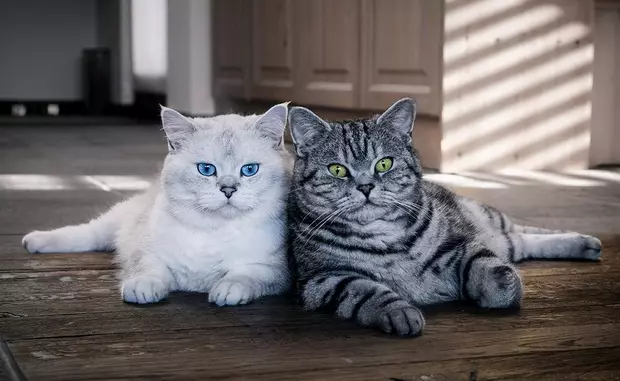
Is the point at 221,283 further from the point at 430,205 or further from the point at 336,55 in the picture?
the point at 336,55

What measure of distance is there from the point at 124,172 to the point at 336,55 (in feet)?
4.11

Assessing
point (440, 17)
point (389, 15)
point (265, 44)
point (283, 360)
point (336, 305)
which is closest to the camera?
point (283, 360)

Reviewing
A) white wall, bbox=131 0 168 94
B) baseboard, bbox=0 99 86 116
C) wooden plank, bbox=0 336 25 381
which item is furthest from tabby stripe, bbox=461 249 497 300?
baseboard, bbox=0 99 86 116

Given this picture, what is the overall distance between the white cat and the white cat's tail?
1.42ft

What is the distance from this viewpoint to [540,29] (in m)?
3.93

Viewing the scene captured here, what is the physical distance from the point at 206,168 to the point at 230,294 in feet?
0.81

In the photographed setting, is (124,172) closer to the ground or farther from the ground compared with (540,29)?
closer to the ground

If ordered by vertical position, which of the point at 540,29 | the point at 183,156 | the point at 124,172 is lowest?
the point at 124,172

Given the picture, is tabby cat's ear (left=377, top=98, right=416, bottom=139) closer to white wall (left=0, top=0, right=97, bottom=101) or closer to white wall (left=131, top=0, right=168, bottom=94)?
white wall (left=131, top=0, right=168, bottom=94)

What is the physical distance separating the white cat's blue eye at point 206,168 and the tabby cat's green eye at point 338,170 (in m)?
0.25

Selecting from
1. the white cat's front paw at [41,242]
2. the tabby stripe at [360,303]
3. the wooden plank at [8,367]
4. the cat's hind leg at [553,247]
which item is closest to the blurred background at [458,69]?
the cat's hind leg at [553,247]

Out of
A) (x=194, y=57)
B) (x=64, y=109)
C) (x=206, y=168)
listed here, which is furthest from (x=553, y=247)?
(x=64, y=109)

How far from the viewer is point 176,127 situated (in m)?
1.81

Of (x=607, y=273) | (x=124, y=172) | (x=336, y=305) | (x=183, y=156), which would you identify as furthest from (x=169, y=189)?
(x=124, y=172)
